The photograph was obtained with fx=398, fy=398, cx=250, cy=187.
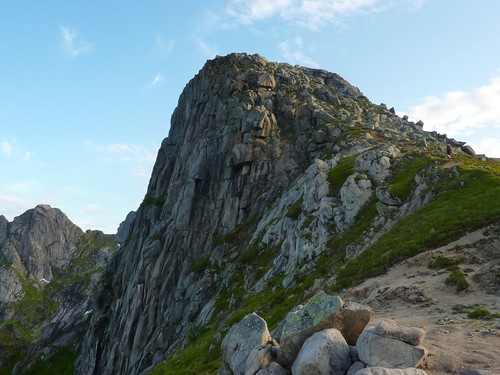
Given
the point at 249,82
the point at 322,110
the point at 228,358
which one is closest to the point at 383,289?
the point at 228,358

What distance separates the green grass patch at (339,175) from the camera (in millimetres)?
57925

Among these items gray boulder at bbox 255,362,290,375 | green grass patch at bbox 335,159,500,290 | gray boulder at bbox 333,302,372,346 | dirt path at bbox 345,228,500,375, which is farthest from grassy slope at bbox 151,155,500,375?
gray boulder at bbox 333,302,372,346

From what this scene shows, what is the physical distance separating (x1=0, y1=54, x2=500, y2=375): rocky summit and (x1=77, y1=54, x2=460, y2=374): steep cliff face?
34cm

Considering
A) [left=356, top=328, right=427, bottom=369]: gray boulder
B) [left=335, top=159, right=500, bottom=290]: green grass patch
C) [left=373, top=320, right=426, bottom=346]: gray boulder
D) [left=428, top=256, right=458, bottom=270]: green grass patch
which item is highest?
[left=335, top=159, right=500, bottom=290]: green grass patch

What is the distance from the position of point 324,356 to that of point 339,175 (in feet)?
155

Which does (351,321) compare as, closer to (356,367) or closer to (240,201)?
(356,367)

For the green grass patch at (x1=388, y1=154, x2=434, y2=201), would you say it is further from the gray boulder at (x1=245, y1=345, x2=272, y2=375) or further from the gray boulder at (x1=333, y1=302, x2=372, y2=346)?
the gray boulder at (x1=245, y1=345, x2=272, y2=375)

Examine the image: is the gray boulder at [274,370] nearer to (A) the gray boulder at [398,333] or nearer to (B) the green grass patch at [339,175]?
(A) the gray boulder at [398,333]

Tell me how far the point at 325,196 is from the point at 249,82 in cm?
6653

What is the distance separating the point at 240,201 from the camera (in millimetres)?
92125

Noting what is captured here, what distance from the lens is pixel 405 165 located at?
189ft

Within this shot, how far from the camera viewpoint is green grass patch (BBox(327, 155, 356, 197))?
5792 cm

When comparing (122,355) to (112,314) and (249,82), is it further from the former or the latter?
(249,82)

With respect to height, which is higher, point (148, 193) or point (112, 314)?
point (148, 193)
